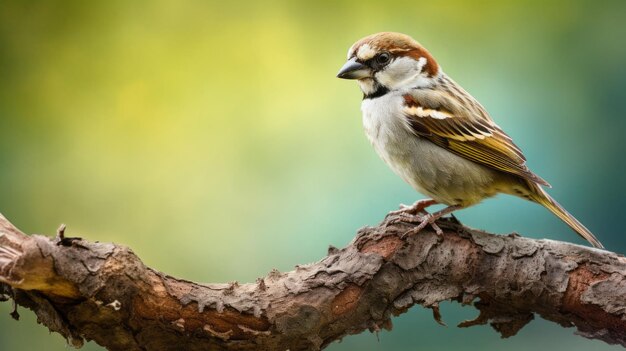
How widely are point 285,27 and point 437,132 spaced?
1.14 meters

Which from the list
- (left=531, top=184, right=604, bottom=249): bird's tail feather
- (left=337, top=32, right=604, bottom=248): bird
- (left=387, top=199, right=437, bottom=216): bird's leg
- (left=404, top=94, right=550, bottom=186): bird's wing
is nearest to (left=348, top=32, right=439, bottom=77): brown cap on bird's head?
(left=337, top=32, right=604, bottom=248): bird

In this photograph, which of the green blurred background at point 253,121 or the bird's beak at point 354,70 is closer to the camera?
the bird's beak at point 354,70

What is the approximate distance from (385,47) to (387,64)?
0.06 m

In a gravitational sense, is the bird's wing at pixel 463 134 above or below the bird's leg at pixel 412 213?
above

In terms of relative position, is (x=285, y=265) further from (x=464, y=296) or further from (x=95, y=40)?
(x=95, y=40)

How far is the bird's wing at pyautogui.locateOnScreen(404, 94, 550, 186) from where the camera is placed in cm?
249

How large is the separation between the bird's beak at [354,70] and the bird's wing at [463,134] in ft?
0.56

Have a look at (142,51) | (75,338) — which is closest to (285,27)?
(142,51)

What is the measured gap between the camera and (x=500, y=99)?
3.11 meters

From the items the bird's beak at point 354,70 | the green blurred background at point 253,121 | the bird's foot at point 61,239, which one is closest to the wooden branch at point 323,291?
the bird's foot at point 61,239

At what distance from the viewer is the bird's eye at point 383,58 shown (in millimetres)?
2559

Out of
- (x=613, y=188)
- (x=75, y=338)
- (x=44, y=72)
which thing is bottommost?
(x=75, y=338)

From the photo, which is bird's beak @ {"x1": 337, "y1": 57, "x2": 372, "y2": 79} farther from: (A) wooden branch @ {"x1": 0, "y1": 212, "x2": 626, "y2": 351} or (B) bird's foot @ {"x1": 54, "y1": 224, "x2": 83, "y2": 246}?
(B) bird's foot @ {"x1": 54, "y1": 224, "x2": 83, "y2": 246}

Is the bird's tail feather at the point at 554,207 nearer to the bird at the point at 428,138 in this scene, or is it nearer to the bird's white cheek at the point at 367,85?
the bird at the point at 428,138
